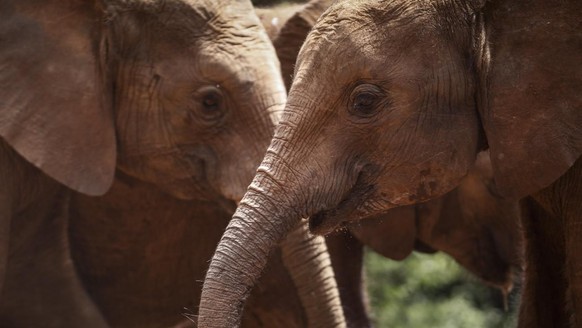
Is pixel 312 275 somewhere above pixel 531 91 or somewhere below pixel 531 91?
below

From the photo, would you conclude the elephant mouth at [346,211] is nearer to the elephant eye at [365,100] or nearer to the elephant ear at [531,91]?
the elephant eye at [365,100]

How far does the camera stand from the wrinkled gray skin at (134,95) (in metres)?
6.82

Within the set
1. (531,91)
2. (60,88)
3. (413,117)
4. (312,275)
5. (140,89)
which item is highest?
(531,91)

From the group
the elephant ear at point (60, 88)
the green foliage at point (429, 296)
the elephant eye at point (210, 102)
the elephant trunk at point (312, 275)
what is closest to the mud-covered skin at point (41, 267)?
the elephant ear at point (60, 88)

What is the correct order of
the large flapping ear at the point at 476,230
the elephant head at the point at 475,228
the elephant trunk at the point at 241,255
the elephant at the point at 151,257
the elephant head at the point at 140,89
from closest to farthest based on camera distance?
the elephant trunk at the point at 241,255 < the elephant head at the point at 140,89 < the elephant at the point at 151,257 < the elephant head at the point at 475,228 < the large flapping ear at the point at 476,230

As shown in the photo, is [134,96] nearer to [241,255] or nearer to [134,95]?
[134,95]

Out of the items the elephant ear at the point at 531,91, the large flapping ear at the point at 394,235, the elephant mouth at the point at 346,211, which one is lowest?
the large flapping ear at the point at 394,235

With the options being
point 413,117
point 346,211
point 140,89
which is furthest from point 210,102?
point 413,117

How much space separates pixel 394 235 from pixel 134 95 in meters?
1.76

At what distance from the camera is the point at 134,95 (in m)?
6.96

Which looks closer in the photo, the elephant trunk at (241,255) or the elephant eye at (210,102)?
the elephant trunk at (241,255)

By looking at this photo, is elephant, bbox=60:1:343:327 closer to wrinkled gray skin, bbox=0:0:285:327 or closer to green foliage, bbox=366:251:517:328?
wrinkled gray skin, bbox=0:0:285:327

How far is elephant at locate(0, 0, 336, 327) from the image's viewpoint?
6.82 metres

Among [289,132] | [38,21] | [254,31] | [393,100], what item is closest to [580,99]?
Answer: [393,100]
